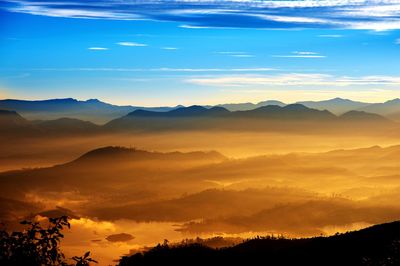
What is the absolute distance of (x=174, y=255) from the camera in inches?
2783

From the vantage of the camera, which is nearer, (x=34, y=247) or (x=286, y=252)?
(x=34, y=247)

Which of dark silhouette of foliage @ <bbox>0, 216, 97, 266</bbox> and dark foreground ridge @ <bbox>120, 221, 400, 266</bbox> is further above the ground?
dark silhouette of foliage @ <bbox>0, 216, 97, 266</bbox>

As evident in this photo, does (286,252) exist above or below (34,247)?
below

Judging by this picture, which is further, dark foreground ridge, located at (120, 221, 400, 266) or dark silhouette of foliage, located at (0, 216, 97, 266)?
dark foreground ridge, located at (120, 221, 400, 266)

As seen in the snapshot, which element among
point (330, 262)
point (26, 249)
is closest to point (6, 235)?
point (26, 249)

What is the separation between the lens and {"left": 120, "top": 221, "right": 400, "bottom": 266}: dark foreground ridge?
208 feet

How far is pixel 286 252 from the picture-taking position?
2687 inches

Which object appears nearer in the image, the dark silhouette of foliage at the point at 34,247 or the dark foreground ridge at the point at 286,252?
the dark silhouette of foliage at the point at 34,247

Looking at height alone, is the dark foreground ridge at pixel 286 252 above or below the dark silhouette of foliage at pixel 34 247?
below

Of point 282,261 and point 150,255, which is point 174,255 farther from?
point 282,261

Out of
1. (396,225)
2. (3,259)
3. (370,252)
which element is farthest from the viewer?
(396,225)

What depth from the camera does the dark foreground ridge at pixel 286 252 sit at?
63344 millimetres

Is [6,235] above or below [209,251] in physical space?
above

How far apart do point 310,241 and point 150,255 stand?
18.6 meters
